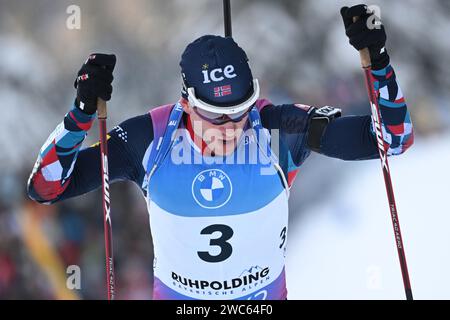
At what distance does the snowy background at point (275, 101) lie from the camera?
3.72 meters

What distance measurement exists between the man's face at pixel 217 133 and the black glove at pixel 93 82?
24 cm

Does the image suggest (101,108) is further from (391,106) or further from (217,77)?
(391,106)

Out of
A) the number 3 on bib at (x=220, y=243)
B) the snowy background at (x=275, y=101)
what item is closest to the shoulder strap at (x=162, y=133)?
the number 3 on bib at (x=220, y=243)

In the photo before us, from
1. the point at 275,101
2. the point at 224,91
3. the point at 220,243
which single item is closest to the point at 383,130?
the point at 224,91

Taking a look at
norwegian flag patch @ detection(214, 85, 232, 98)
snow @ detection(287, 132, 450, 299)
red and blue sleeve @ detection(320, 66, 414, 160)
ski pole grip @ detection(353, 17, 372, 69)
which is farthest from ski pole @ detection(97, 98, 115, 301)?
snow @ detection(287, 132, 450, 299)

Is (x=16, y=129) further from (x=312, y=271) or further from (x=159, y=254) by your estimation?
(x=159, y=254)

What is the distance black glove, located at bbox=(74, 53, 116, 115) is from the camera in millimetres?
2133

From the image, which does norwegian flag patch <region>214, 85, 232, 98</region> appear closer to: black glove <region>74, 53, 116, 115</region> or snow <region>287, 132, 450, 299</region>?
black glove <region>74, 53, 116, 115</region>

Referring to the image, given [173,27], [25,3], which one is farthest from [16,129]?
[173,27]

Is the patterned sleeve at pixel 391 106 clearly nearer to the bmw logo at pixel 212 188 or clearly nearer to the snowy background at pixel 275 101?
the bmw logo at pixel 212 188

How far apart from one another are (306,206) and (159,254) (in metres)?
1.69

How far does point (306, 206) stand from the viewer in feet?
12.8

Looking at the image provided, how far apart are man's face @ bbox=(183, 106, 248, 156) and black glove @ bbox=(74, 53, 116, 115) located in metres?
0.24

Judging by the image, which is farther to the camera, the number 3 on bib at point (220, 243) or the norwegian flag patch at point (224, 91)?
the number 3 on bib at point (220, 243)
